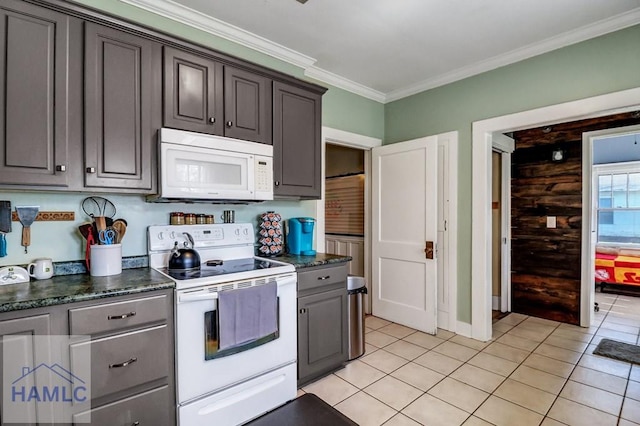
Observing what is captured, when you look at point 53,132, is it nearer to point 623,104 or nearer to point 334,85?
point 334,85

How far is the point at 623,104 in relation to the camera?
241 cm

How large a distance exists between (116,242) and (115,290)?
0.56 meters

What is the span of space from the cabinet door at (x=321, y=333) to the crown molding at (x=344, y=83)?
223cm

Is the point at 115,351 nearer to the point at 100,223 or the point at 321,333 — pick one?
the point at 100,223

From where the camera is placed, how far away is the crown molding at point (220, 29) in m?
2.24

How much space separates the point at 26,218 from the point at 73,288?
2.03 feet

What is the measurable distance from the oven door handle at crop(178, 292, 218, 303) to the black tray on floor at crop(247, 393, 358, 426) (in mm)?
676

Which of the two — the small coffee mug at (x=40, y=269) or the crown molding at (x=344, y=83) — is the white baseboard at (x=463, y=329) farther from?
the small coffee mug at (x=40, y=269)

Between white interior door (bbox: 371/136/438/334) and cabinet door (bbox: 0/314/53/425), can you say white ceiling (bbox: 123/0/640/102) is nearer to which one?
white interior door (bbox: 371/136/438/334)

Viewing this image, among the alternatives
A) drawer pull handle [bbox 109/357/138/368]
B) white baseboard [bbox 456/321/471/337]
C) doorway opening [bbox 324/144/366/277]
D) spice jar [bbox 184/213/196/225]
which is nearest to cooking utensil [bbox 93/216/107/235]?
spice jar [bbox 184/213/196/225]

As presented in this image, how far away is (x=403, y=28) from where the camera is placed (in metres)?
2.55

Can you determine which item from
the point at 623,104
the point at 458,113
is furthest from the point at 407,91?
the point at 623,104

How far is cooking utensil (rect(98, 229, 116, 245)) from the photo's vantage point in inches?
74.8

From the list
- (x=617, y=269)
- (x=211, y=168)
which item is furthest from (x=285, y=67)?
(x=617, y=269)
